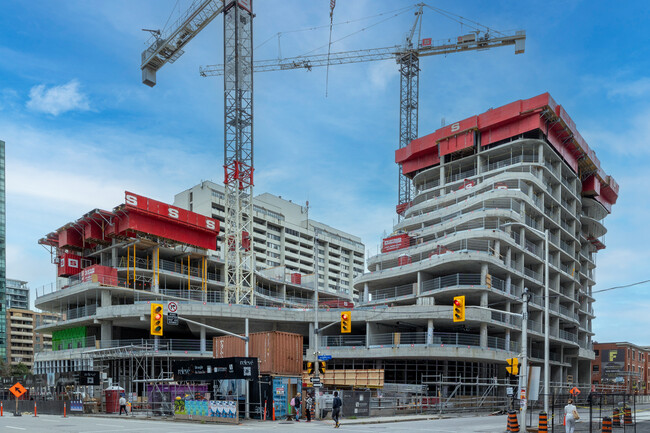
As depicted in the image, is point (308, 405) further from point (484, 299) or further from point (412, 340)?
point (412, 340)

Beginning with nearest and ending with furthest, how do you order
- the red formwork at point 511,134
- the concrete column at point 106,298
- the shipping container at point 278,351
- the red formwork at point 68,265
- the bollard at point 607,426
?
1. the bollard at point 607,426
2. the shipping container at point 278,351
3. the concrete column at point 106,298
4. the red formwork at point 511,134
5. the red formwork at point 68,265

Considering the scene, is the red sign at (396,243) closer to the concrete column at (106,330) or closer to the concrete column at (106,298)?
the concrete column at (106,298)

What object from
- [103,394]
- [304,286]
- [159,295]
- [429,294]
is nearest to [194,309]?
[159,295]

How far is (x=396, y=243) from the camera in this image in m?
79.1

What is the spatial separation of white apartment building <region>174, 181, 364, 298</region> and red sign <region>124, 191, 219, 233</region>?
115ft

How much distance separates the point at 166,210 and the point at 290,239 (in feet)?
227

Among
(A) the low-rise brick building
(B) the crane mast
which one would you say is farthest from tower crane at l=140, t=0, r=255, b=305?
(A) the low-rise brick building

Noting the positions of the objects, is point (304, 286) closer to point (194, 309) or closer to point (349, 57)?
point (349, 57)

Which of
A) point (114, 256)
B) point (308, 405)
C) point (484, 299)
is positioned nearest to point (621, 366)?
point (484, 299)

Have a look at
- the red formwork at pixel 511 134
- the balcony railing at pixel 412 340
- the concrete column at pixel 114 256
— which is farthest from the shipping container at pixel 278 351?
the red formwork at pixel 511 134

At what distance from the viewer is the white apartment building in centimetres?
12450

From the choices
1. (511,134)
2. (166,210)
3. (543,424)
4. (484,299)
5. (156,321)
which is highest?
(511,134)

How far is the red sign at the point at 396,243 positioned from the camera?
78562mm

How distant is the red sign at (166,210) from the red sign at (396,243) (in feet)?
70.8
